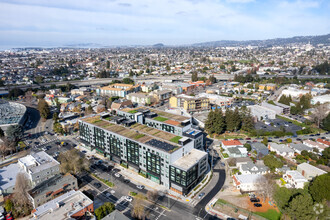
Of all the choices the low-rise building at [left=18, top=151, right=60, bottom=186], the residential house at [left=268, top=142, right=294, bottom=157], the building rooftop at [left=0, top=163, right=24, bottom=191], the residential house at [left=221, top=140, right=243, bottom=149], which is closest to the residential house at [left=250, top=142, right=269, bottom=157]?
the residential house at [left=268, top=142, right=294, bottom=157]

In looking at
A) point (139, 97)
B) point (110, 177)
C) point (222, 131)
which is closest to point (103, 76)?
point (139, 97)

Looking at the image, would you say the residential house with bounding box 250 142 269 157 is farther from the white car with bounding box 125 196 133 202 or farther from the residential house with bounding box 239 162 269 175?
the white car with bounding box 125 196 133 202

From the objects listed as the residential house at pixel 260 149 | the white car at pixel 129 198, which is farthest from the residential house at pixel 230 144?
the white car at pixel 129 198

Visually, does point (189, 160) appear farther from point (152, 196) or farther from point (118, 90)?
point (118, 90)

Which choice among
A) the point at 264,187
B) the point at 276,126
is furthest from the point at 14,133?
the point at 276,126

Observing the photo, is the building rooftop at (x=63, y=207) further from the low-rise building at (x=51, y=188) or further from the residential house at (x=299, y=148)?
the residential house at (x=299, y=148)

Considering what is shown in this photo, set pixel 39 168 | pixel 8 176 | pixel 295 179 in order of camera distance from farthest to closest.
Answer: pixel 8 176 → pixel 39 168 → pixel 295 179
